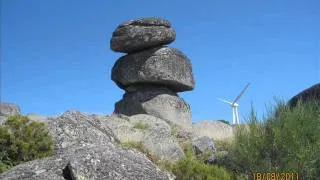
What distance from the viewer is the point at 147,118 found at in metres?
25.3

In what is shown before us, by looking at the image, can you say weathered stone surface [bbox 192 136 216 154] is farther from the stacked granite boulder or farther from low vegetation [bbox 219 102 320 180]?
the stacked granite boulder

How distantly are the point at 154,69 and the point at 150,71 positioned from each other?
0.87 ft

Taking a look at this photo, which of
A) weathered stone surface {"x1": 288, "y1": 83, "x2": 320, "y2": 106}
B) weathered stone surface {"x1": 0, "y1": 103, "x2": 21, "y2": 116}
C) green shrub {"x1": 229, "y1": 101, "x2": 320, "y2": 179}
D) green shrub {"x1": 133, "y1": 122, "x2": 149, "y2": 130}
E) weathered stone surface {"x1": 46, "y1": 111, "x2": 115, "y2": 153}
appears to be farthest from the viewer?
weathered stone surface {"x1": 0, "y1": 103, "x2": 21, "y2": 116}

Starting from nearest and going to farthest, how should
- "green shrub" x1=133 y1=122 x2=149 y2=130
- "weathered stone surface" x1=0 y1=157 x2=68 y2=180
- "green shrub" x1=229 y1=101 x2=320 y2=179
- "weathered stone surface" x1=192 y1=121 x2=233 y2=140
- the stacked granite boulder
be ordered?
1. "weathered stone surface" x1=0 y1=157 x2=68 y2=180
2. "green shrub" x1=229 y1=101 x2=320 y2=179
3. "green shrub" x1=133 y1=122 x2=149 y2=130
4. "weathered stone surface" x1=192 y1=121 x2=233 y2=140
5. the stacked granite boulder

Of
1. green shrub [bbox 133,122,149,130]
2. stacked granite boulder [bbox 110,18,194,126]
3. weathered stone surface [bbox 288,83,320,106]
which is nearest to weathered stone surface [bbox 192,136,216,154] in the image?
weathered stone surface [bbox 288,83,320,106]

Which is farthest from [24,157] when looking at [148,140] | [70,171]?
[148,140]

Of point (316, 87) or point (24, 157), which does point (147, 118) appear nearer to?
point (316, 87)

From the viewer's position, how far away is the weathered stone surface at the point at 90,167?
31.2 ft

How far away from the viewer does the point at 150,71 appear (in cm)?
3231

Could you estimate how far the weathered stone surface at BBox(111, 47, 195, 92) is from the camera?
106ft

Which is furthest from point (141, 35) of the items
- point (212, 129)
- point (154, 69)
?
point (212, 129)

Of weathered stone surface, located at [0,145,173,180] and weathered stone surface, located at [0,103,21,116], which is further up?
weathered stone surface, located at [0,103,21,116]

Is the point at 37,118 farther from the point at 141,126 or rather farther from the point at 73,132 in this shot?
the point at 73,132

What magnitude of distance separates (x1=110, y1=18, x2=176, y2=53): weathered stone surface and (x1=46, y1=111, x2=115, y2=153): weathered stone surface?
1850 centimetres
